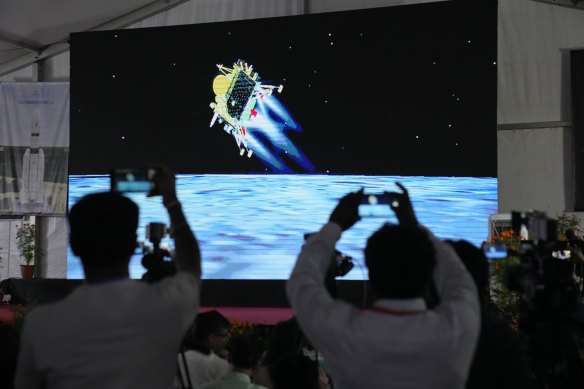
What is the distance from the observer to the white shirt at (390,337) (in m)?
1.48

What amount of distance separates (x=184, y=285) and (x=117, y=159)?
7769 millimetres

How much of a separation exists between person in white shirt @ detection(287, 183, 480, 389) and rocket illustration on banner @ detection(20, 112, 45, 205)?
9133 mm

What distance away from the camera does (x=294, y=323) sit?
11.3 feet

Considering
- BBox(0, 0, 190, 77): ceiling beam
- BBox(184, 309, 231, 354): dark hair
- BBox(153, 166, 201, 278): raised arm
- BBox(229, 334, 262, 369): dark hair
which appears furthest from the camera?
BBox(0, 0, 190, 77): ceiling beam

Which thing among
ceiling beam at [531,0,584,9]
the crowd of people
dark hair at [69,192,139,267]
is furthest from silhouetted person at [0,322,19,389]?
ceiling beam at [531,0,584,9]

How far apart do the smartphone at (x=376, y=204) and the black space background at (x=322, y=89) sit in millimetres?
6007

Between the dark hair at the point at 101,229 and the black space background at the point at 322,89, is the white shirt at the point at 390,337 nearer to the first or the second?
the dark hair at the point at 101,229

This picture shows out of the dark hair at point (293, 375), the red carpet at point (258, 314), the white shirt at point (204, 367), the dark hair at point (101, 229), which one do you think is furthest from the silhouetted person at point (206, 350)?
the red carpet at point (258, 314)

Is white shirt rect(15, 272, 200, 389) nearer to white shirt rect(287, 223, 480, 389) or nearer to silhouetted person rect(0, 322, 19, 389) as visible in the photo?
white shirt rect(287, 223, 480, 389)

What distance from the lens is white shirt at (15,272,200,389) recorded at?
1.46m

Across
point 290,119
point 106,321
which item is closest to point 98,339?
point 106,321

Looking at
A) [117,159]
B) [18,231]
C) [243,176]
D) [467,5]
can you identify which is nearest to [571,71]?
[467,5]

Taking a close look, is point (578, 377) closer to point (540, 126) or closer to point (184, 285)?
point (184, 285)

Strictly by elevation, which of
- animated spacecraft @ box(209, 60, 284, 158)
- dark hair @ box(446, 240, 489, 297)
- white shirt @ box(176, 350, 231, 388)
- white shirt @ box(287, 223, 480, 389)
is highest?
animated spacecraft @ box(209, 60, 284, 158)
